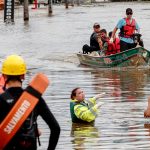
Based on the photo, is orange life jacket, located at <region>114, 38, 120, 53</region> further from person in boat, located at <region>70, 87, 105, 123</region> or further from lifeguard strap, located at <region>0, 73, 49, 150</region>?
lifeguard strap, located at <region>0, 73, 49, 150</region>

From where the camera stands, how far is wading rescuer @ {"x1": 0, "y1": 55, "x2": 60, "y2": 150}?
5.84 metres

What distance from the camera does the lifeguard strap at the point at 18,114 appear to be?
5.77 m

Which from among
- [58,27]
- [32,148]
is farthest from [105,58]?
[58,27]

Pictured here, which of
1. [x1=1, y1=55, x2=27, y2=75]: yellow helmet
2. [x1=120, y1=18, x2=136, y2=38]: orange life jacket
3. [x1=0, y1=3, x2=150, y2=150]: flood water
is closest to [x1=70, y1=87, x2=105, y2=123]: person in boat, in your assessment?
[x1=0, y1=3, x2=150, y2=150]: flood water

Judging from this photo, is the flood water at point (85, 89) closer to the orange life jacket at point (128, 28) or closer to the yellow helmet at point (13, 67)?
the orange life jacket at point (128, 28)

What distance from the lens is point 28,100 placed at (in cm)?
577

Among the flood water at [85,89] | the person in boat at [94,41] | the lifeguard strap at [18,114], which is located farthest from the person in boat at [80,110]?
the person in boat at [94,41]

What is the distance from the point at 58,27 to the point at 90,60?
79.1ft

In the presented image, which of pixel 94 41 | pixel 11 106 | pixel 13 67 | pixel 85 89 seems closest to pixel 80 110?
pixel 85 89

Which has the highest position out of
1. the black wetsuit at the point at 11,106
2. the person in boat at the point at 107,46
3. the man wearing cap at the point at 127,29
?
the black wetsuit at the point at 11,106

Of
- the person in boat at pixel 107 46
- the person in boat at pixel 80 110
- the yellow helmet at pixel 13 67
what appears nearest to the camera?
the yellow helmet at pixel 13 67

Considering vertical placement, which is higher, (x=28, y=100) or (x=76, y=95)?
(x=28, y=100)

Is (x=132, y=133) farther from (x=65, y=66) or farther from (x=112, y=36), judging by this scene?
(x=65, y=66)

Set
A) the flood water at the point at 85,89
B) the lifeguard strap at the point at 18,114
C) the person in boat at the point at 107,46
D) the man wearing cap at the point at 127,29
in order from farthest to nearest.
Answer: the person in boat at the point at 107,46 → the man wearing cap at the point at 127,29 → the flood water at the point at 85,89 → the lifeguard strap at the point at 18,114
